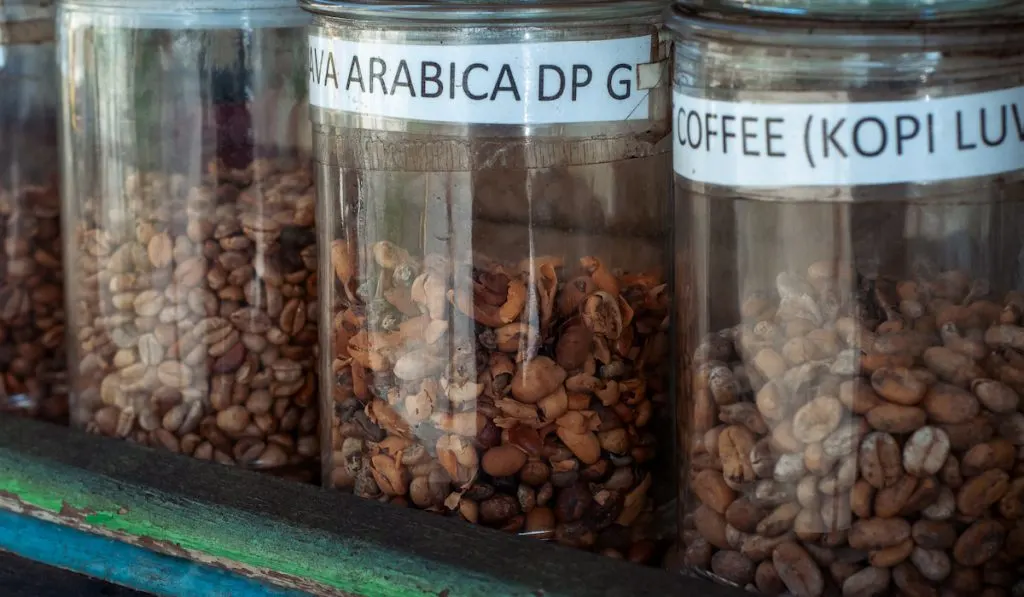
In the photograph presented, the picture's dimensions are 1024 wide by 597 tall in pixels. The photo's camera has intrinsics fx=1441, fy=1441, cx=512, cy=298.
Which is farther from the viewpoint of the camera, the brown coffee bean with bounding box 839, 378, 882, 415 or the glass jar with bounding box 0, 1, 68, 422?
the glass jar with bounding box 0, 1, 68, 422

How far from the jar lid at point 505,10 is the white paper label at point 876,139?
92 millimetres

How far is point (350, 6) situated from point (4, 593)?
36 centimetres

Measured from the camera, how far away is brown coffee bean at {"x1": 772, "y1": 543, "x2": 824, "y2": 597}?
0.57 metres

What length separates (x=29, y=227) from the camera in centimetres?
87

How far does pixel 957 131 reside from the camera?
1.78 feet

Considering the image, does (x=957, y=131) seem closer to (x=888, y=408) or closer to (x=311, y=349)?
(x=888, y=408)

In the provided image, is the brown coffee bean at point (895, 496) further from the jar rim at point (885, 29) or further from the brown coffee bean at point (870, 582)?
the jar rim at point (885, 29)

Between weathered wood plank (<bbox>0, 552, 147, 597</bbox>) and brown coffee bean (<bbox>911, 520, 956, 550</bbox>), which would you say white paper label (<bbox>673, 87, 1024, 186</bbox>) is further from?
weathered wood plank (<bbox>0, 552, 147, 597</bbox>)

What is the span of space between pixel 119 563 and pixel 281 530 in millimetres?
104

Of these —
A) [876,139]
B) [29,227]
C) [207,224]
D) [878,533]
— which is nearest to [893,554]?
[878,533]

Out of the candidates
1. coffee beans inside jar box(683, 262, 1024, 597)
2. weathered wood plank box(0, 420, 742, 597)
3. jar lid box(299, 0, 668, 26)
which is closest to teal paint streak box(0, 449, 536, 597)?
weathered wood plank box(0, 420, 742, 597)

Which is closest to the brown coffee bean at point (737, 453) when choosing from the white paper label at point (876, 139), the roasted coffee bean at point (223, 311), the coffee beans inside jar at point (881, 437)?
the coffee beans inside jar at point (881, 437)

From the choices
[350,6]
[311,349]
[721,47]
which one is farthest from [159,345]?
[721,47]

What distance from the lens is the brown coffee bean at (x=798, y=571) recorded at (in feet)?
1.86
